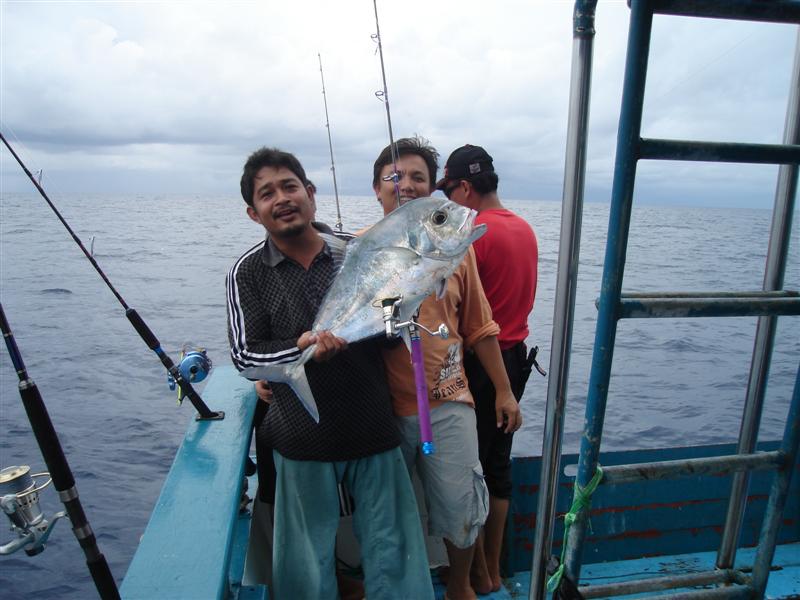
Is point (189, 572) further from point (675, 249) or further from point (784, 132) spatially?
point (675, 249)

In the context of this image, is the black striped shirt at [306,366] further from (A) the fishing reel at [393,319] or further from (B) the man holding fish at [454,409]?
(A) the fishing reel at [393,319]

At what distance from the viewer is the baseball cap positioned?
2.92 metres

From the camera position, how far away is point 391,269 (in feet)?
6.13

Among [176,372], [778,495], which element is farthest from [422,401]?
[176,372]

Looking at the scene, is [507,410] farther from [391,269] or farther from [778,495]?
Result: [778,495]

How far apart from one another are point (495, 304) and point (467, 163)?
0.76 m

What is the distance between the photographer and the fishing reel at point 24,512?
161 cm

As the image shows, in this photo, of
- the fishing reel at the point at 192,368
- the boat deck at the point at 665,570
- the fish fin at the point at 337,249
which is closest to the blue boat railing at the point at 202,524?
the fishing reel at the point at 192,368

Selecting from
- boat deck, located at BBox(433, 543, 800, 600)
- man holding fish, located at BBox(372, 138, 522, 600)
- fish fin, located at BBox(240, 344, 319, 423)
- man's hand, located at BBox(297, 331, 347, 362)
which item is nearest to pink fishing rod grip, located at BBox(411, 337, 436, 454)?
man's hand, located at BBox(297, 331, 347, 362)

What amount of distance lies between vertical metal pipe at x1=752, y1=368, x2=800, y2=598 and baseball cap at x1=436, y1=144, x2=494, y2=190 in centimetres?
188

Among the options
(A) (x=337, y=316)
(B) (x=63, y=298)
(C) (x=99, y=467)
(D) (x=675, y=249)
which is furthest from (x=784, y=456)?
(D) (x=675, y=249)

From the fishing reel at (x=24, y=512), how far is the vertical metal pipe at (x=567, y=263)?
1.35m

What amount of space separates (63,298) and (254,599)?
1670 centimetres

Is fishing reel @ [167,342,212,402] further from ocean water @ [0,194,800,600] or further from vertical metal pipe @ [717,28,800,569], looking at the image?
vertical metal pipe @ [717,28,800,569]
